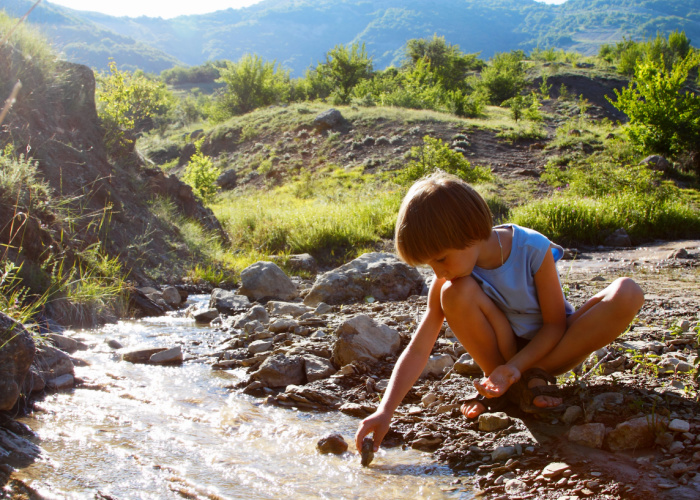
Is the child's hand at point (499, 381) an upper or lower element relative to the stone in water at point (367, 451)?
upper

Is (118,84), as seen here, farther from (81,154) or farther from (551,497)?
(551,497)

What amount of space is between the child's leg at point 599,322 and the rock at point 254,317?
302 cm

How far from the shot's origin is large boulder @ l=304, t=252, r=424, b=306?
18.3ft

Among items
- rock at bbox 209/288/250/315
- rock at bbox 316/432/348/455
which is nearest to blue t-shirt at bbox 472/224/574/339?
rock at bbox 316/432/348/455

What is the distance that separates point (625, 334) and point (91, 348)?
3.71 metres

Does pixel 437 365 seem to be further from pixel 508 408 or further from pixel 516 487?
pixel 516 487

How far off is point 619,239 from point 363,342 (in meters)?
7.34

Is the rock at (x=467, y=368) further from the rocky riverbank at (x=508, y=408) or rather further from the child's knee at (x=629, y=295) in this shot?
the child's knee at (x=629, y=295)

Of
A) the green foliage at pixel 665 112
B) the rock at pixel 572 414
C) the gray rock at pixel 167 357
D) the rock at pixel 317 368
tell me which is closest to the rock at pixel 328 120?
the green foliage at pixel 665 112

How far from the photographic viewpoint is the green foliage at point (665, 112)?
13648 mm

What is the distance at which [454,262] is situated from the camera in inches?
79.0

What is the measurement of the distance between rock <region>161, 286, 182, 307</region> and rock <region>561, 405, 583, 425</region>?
4.58 metres

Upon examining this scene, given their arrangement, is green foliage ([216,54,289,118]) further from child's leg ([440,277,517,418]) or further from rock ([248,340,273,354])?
child's leg ([440,277,517,418])

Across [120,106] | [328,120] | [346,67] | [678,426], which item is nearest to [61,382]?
[678,426]
